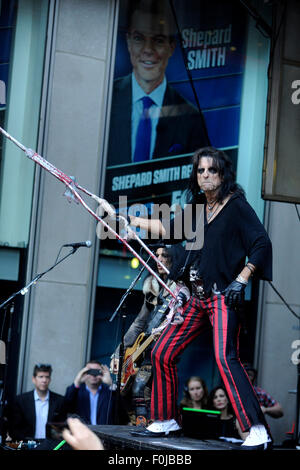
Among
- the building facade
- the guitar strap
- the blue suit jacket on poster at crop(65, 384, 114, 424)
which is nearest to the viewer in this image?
the guitar strap

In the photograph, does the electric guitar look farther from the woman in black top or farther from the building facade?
the woman in black top

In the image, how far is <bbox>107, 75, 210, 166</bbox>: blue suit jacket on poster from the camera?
10406 millimetres

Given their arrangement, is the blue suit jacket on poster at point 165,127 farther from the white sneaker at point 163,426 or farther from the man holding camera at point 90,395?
the white sneaker at point 163,426

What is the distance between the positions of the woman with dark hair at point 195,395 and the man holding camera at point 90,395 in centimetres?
98

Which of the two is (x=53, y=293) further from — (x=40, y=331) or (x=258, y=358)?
(x=258, y=358)

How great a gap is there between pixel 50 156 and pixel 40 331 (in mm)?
2240

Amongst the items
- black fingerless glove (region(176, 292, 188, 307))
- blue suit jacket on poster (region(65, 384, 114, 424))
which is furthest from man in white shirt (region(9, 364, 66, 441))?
black fingerless glove (region(176, 292, 188, 307))

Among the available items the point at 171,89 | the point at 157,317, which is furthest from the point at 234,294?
the point at 171,89

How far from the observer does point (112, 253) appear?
10297 mm

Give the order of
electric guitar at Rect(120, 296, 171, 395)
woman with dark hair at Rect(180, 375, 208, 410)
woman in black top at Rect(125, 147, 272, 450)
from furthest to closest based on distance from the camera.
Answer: woman with dark hair at Rect(180, 375, 208, 410)
electric guitar at Rect(120, 296, 171, 395)
woman in black top at Rect(125, 147, 272, 450)

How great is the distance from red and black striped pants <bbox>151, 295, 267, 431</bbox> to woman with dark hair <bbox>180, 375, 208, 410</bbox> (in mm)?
3677

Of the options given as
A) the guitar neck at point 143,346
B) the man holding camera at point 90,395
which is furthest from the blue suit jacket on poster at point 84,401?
the guitar neck at point 143,346

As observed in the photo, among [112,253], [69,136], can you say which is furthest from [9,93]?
[112,253]

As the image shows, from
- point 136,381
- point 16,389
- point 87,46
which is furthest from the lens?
point 87,46
